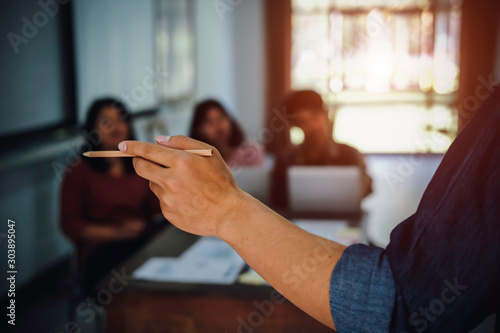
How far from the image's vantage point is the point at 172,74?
4.68 m

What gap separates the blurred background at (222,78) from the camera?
272 centimetres

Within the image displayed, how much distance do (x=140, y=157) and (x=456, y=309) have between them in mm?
381

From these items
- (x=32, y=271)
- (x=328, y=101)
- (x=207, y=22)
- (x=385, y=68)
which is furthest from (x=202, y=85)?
(x=385, y=68)

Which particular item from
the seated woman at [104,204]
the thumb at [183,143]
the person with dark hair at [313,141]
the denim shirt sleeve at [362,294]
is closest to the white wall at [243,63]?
the person with dark hair at [313,141]

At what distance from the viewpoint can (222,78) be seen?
21.6ft

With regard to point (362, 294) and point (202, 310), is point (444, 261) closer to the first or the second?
point (362, 294)

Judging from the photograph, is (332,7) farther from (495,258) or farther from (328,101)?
(495,258)

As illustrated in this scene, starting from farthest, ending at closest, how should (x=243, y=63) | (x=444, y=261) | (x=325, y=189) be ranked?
(x=243, y=63) < (x=325, y=189) < (x=444, y=261)

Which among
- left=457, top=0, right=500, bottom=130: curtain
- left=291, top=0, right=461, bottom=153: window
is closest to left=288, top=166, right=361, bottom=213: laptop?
left=291, top=0, right=461, bottom=153: window

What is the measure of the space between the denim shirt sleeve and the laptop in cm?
188

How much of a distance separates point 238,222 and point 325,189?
1.88 meters

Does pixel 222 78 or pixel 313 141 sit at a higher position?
pixel 222 78

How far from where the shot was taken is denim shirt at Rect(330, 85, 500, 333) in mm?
445

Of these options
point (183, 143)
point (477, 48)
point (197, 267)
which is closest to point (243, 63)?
point (477, 48)
